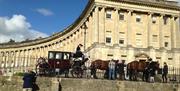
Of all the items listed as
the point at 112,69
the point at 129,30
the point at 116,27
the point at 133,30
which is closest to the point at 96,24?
the point at 116,27

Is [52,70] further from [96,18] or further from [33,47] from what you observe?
[33,47]

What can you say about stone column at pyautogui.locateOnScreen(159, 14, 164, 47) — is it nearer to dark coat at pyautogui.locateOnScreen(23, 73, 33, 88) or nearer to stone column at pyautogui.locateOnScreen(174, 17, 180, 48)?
stone column at pyautogui.locateOnScreen(174, 17, 180, 48)

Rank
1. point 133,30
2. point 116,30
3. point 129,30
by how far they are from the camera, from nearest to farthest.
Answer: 1. point 116,30
2. point 129,30
3. point 133,30

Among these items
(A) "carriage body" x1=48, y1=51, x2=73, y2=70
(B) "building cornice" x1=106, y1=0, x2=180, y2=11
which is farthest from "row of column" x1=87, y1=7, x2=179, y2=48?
(A) "carriage body" x1=48, y1=51, x2=73, y2=70

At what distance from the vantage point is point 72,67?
98.7 feet

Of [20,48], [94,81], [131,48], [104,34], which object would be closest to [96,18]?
[104,34]

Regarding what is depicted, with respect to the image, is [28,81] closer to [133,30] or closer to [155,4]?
[133,30]

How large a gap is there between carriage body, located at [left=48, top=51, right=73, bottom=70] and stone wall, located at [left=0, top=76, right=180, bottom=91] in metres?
5.17

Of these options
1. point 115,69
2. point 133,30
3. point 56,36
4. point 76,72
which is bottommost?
point 76,72

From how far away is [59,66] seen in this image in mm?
32000

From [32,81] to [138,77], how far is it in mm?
12571

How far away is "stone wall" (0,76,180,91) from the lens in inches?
979

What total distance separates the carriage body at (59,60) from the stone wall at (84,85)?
5169mm

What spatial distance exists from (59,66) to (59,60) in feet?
4.45
